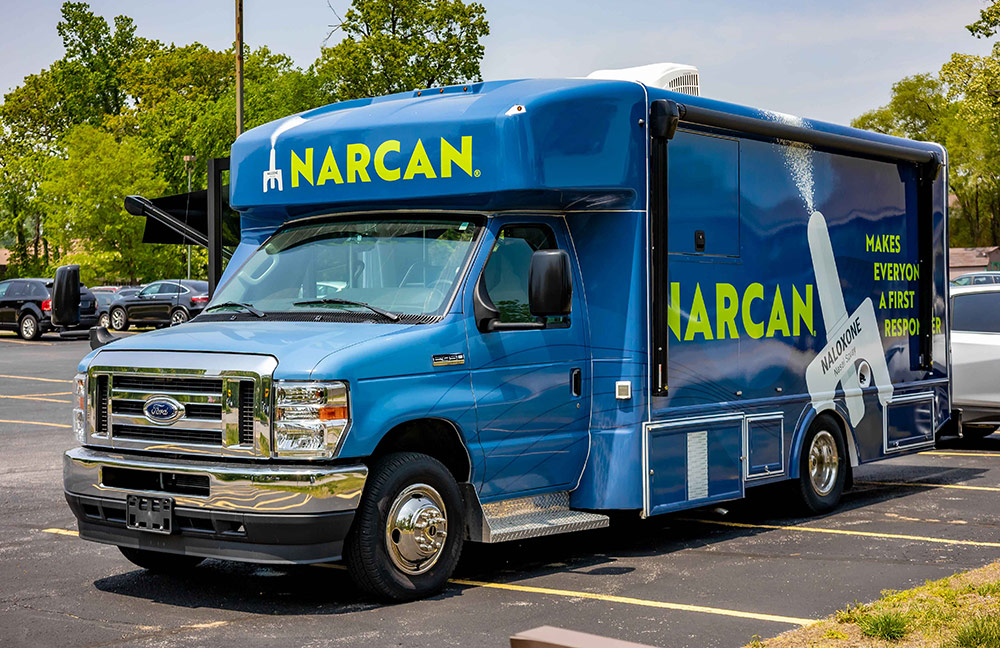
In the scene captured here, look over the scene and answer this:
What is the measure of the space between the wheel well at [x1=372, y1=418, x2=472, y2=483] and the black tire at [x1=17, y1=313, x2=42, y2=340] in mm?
33249

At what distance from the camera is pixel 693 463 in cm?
873

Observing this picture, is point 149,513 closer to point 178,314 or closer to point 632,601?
point 632,601

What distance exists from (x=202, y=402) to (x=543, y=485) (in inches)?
88.3

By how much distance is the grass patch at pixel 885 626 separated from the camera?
235 inches

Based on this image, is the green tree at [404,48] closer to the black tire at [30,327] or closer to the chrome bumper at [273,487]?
the black tire at [30,327]

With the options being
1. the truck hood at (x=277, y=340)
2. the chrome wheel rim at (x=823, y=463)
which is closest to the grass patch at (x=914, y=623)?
the truck hood at (x=277, y=340)

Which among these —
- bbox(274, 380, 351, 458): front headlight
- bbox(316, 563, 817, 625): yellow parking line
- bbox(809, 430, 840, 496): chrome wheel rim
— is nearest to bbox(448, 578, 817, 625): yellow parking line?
bbox(316, 563, 817, 625): yellow parking line

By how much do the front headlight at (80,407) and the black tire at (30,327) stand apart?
32482 mm

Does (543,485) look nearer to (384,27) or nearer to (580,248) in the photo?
(580,248)

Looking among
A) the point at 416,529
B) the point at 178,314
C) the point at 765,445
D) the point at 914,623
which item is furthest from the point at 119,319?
the point at 914,623

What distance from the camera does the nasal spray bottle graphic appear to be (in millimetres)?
Answer: 10102

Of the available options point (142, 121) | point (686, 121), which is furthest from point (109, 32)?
point (686, 121)

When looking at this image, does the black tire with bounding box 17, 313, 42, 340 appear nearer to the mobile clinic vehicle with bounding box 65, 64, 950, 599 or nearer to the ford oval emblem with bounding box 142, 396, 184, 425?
the mobile clinic vehicle with bounding box 65, 64, 950, 599

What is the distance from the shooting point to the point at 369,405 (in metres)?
6.81
